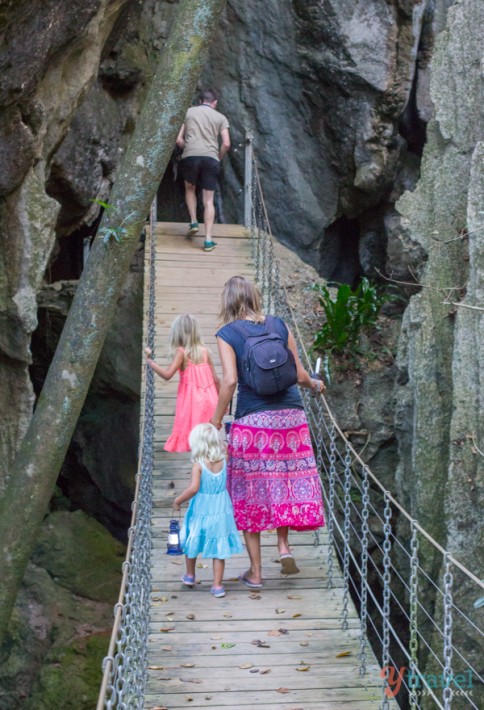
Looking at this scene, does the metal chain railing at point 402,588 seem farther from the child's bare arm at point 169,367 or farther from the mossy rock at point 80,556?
the mossy rock at point 80,556

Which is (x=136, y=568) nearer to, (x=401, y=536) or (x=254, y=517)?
(x=254, y=517)

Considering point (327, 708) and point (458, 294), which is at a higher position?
point (458, 294)

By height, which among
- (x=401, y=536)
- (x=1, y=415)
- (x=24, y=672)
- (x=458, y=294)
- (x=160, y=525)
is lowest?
(x=24, y=672)

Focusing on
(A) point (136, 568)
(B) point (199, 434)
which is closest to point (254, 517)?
(B) point (199, 434)

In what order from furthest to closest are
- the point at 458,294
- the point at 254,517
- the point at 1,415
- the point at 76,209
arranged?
the point at 76,209 < the point at 1,415 < the point at 458,294 < the point at 254,517

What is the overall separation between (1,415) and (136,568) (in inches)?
149

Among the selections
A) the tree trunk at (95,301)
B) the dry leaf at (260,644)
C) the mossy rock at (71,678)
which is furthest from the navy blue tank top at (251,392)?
the mossy rock at (71,678)

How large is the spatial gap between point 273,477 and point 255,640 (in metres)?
0.89

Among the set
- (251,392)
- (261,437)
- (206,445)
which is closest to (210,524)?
(206,445)

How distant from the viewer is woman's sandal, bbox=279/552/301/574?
5.13 metres

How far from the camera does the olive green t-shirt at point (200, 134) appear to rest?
32.2 ft

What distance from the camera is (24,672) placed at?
25.8 ft

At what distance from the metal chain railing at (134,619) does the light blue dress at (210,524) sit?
265 mm

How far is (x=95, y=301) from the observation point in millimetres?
5547
